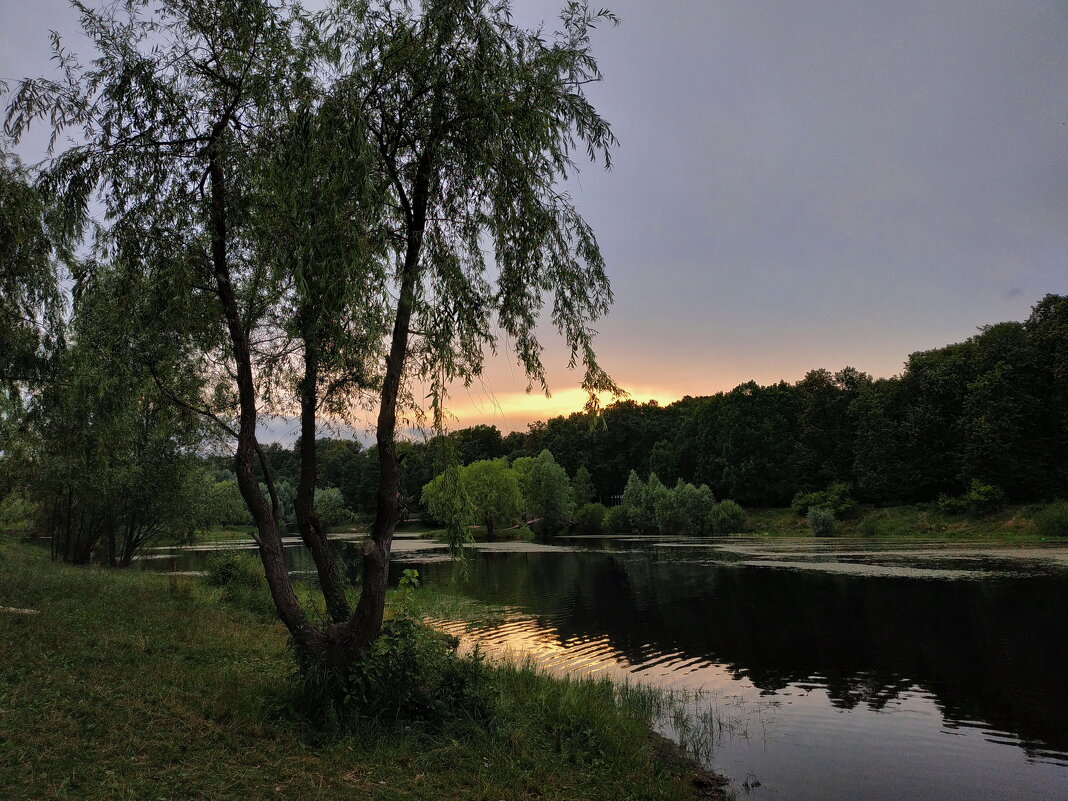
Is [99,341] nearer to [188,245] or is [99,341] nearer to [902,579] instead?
[188,245]

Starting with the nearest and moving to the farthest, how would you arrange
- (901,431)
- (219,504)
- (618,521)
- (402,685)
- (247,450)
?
(402,685), (247,450), (219,504), (901,431), (618,521)

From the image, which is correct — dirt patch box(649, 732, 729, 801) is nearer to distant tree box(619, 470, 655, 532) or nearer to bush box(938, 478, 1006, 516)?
bush box(938, 478, 1006, 516)

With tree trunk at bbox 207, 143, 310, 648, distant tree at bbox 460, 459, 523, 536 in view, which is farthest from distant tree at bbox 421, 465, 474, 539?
distant tree at bbox 460, 459, 523, 536

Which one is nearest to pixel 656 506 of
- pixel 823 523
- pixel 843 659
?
pixel 823 523

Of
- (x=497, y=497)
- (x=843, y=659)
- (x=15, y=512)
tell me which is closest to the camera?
(x=843, y=659)

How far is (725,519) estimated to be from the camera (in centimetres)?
7238

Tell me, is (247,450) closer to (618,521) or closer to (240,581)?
(240,581)

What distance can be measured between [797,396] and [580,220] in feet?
298

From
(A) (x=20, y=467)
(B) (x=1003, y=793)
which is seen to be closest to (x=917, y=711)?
(B) (x=1003, y=793)

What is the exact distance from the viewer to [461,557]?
9.74 meters

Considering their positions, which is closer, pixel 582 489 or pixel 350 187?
pixel 350 187

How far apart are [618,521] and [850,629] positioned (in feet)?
218

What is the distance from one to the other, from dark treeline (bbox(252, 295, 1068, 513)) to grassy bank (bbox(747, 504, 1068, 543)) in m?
4.35

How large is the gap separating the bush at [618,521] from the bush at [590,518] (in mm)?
3117
